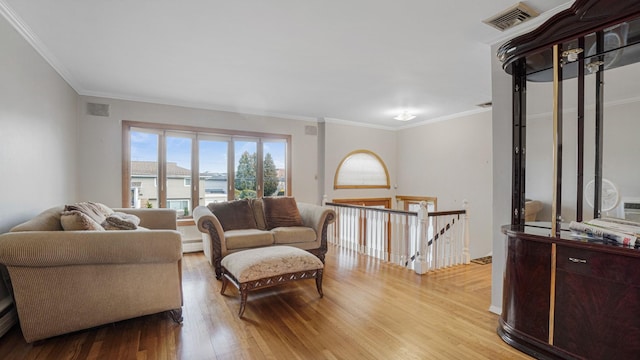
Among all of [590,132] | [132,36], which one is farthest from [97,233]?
[590,132]

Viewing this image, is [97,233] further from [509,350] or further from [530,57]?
[530,57]

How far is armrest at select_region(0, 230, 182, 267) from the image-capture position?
198cm

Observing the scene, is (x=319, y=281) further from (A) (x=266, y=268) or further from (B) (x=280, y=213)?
(B) (x=280, y=213)

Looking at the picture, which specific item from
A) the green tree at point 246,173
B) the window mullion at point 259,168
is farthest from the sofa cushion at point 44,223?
the window mullion at point 259,168

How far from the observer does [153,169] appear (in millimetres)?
4973

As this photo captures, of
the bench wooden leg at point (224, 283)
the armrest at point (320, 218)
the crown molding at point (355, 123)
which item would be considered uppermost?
the crown molding at point (355, 123)

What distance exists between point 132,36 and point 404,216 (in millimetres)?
3864

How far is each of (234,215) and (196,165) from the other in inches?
63.0

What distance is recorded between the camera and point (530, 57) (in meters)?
2.29

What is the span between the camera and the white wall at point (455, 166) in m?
5.38

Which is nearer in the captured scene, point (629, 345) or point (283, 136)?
point (629, 345)

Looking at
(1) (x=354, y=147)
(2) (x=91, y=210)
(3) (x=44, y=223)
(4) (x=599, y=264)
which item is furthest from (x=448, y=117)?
(3) (x=44, y=223)

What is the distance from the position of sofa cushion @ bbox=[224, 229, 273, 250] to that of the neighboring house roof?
1822 millimetres

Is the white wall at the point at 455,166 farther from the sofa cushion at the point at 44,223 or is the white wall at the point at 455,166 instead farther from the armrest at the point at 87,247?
the sofa cushion at the point at 44,223
